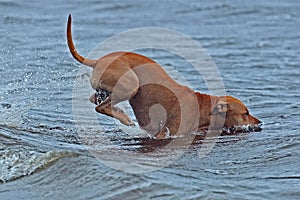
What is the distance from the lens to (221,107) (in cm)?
780

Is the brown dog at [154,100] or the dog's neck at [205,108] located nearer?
the brown dog at [154,100]

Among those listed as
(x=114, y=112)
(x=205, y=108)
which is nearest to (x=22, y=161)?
(x=114, y=112)

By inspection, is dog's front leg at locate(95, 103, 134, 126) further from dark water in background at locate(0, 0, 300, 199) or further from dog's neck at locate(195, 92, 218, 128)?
dog's neck at locate(195, 92, 218, 128)

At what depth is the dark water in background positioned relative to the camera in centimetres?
620

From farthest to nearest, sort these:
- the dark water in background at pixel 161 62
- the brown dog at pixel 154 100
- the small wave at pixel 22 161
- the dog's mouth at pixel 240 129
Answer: the dog's mouth at pixel 240 129, the brown dog at pixel 154 100, the small wave at pixel 22 161, the dark water in background at pixel 161 62

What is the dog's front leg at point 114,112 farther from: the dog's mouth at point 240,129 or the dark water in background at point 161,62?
the dog's mouth at point 240,129

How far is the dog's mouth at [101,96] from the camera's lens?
24.3 ft

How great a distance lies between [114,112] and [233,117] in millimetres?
1243

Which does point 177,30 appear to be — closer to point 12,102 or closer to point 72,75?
point 72,75

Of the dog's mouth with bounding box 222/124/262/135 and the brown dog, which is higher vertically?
the brown dog

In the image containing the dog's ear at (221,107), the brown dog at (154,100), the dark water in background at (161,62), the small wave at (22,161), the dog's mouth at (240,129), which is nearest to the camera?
the dark water in background at (161,62)

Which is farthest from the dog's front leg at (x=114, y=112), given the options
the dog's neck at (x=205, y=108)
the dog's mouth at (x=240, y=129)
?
the dog's mouth at (x=240, y=129)

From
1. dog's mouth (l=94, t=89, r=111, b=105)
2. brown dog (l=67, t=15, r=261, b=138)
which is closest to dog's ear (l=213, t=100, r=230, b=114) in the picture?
brown dog (l=67, t=15, r=261, b=138)

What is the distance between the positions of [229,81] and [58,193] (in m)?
4.81
